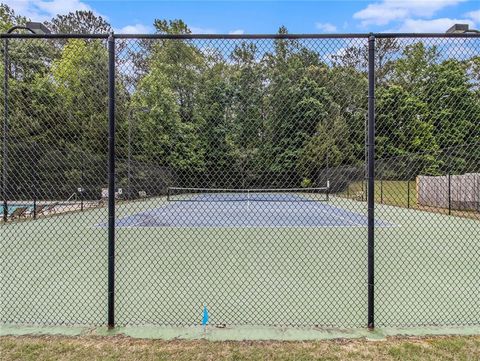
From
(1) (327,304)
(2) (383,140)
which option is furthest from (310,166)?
(2) (383,140)

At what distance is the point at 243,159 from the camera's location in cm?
356

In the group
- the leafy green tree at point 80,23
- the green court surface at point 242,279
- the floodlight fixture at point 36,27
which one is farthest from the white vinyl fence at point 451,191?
the leafy green tree at point 80,23

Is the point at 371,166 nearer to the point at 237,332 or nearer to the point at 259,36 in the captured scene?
the point at 259,36

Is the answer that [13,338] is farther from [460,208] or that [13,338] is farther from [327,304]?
[460,208]

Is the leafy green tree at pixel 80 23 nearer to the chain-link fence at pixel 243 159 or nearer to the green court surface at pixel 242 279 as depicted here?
the chain-link fence at pixel 243 159

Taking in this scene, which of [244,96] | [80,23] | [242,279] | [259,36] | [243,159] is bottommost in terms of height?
[242,279]

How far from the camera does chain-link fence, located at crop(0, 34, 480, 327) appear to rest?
2838 mm

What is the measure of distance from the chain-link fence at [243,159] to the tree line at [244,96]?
21mm

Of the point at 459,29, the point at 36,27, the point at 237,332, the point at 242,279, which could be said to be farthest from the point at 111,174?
the point at 459,29

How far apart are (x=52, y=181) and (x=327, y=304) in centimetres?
879

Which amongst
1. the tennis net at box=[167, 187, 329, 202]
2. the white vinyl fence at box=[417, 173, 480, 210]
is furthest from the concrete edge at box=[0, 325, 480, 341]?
the white vinyl fence at box=[417, 173, 480, 210]

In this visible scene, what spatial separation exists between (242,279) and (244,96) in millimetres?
2116

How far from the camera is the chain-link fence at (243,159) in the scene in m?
2.84

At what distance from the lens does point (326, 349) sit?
2.30 metres
